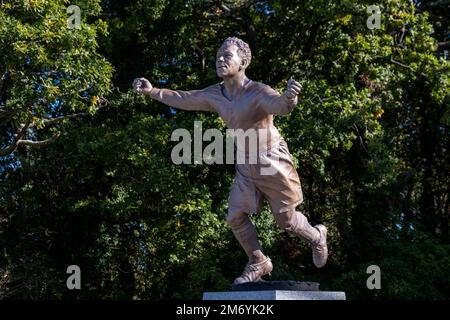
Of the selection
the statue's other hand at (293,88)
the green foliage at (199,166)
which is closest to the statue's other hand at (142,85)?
the statue's other hand at (293,88)

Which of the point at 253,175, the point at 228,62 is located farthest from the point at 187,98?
the point at 253,175

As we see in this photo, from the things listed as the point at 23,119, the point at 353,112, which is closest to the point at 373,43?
the point at 353,112

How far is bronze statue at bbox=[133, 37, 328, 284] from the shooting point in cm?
755

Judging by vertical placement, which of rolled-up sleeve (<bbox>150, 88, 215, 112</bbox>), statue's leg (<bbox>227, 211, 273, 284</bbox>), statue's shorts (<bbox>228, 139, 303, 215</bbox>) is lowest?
statue's leg (<bbox>227, 211, 273, 284</bbox>)

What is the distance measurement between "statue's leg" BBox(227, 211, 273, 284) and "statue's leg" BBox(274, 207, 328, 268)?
0.30 m

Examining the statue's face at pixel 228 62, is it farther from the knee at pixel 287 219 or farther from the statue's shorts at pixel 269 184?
the knee at pixel 287 219

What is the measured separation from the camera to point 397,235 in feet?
51.4

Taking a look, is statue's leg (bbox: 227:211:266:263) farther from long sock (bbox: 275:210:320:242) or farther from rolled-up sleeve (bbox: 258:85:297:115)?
rolled-up sleeve (bbox: 258:85:297:115)

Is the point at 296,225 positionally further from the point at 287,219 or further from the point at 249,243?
the point at 249,243

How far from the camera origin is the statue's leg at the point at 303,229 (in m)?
7.62

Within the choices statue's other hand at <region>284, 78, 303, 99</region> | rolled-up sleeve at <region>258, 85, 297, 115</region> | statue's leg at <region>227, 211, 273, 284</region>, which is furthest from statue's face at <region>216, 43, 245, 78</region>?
statue's leg at <region>227, 211, 273, 284</region>

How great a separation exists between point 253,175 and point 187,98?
1.07m
